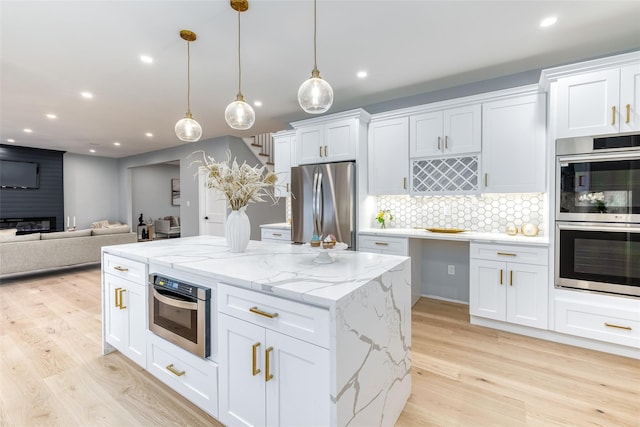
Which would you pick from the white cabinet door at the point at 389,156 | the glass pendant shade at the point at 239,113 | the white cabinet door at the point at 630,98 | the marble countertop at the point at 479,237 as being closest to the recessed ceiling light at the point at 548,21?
the white cabinet door at the point at 630,98

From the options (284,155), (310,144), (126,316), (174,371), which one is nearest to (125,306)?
(126,316)

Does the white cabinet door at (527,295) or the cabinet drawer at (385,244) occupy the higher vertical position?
the cabinet drawer at (385,244)

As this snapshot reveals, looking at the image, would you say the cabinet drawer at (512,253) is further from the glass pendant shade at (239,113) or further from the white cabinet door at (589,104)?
the glass pendant shade at (239,113)

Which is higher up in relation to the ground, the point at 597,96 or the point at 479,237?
the point at 597,96

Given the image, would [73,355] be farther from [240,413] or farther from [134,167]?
[134,167]

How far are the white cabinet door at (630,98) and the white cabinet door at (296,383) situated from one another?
9.66 feet

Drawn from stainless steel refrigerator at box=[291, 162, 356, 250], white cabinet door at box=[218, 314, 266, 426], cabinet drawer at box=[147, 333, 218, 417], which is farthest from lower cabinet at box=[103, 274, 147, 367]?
stainless steel refrigerator at box=[291, 162, 356, 250]

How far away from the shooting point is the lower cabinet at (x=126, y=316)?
6.64ft

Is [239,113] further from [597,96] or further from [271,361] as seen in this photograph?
[597,96]

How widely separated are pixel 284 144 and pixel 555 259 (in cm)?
365

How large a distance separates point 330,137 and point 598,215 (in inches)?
111

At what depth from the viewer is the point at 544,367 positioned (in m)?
2.20

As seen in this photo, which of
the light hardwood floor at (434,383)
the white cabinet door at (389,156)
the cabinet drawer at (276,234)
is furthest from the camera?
the cabinet drawer at (276,234)

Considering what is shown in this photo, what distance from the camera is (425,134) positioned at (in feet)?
11.2
